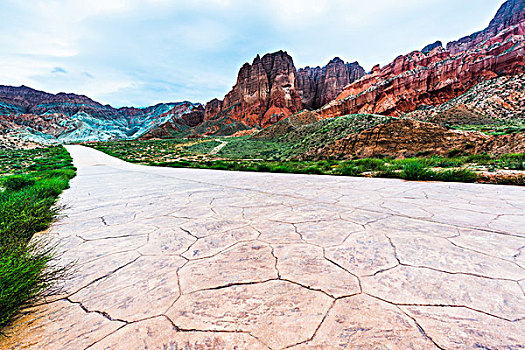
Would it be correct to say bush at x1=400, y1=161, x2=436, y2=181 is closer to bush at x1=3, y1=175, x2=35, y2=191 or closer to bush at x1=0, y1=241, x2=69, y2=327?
bush at x1=0, y1=241, x2=69, y2=327

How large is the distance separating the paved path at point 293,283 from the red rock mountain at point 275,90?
66223mm

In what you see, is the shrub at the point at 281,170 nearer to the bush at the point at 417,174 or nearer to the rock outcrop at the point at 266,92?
the bush at the point at 417,174

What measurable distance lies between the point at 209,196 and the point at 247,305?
242cm

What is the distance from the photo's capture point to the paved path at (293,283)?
81 centimetres

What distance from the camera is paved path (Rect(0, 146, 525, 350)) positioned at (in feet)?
2.65

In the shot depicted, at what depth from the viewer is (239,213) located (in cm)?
233

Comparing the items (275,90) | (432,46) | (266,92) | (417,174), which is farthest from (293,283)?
(432,46)

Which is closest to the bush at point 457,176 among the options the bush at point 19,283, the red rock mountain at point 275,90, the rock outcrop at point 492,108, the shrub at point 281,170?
the shrub at point 281,170

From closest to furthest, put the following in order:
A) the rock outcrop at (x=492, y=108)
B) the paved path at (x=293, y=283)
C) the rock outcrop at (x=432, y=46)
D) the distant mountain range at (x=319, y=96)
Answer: the paved path at (x=293, y=283) < the rock outcrop at (x=492, y=108) < the distant mountain range at (x=319, y=96) < the rock outcrop at (x=432, y=46)

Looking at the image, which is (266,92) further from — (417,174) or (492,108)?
(417,174)

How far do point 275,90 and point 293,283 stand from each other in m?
74.0

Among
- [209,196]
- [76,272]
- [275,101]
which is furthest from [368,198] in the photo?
[275,101]

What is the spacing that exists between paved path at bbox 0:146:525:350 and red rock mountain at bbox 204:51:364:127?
2607 inches

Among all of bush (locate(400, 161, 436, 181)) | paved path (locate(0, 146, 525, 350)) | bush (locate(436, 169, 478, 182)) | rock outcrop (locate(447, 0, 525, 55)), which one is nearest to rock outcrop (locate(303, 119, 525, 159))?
bush (locate(436, 169, 478, 182))
